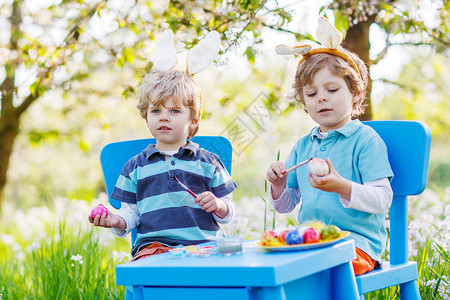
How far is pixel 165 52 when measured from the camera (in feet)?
8.20

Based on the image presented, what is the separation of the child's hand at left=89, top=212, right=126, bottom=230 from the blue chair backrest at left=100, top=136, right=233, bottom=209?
36cm

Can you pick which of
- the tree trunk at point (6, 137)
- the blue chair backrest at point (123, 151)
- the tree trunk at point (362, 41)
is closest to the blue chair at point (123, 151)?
the blue chair backrest at point (123, 151)

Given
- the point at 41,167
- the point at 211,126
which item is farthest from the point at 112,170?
the point at 41,167

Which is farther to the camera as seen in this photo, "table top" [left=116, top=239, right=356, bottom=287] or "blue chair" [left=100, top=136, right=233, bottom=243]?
"blue chair" [left=100, top=136, right=233, bottom=243]

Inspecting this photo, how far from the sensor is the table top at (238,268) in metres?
1.48

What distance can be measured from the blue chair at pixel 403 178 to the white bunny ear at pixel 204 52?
0.75 meters

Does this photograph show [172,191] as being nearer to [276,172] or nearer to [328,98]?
[276,172]

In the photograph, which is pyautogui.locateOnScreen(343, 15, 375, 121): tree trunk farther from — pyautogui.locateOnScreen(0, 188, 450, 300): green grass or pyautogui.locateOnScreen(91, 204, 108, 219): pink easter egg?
pyautogui.locateOnScreen(91, 204, 108, 219): pink easter egg

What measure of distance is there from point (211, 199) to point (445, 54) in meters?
2.25

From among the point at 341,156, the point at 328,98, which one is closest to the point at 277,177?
the point at 341,156

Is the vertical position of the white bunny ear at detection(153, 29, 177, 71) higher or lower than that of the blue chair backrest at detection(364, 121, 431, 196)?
higher

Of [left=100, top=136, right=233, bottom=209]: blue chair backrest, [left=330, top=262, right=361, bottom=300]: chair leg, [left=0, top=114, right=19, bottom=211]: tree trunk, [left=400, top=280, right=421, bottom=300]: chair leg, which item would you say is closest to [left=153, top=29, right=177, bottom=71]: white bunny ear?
[left=100, top=136, right=233, bottom=209]: blue chair backrest

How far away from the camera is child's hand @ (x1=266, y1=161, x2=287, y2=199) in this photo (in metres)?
2.13

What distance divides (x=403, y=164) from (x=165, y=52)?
3.68 ft
